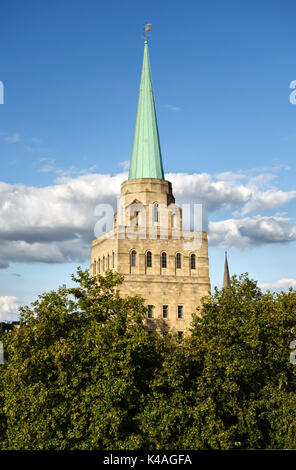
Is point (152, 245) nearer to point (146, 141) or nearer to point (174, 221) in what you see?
point (174, 221)

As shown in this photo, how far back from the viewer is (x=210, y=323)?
44188 mm

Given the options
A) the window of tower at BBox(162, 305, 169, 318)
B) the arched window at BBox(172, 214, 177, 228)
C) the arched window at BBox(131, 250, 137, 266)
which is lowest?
the window of tower at BBox(162, 305, 169, 318)

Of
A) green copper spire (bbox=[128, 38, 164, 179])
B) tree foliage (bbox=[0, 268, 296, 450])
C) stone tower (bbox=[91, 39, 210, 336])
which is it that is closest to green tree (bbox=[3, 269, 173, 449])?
tree foliage (bbox=[0, 268, 296, 450])

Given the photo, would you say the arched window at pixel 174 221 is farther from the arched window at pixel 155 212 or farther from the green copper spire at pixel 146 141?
the green copper spire at pixel 146 141

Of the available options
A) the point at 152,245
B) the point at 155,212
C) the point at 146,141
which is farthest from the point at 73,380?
the point at 146,141

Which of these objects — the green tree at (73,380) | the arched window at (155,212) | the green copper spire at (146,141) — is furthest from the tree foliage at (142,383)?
the green copper spire at (146,141)

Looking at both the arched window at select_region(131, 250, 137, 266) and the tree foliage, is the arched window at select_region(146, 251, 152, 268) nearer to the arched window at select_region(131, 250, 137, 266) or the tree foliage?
the arched window at select_region(131, 250, 137, 266)

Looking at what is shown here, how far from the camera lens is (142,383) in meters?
40.0

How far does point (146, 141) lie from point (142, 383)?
4145cm

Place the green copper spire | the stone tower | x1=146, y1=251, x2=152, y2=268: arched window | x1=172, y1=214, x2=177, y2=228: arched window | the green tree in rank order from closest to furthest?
the green tree < the stone tower < x1=146, y1=251, x2=152, y2=268: arched window < x1=172, y1=214, x2=177, y2=228: arched window < the green copper spire

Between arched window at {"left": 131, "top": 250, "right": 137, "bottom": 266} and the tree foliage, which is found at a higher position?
arched window at {"left": 131, "top": 250, "right": 137, "bottom": 266}

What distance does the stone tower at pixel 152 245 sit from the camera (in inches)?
2665

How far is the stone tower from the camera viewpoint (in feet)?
222

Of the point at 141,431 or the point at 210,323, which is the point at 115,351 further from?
the point at 210,323
